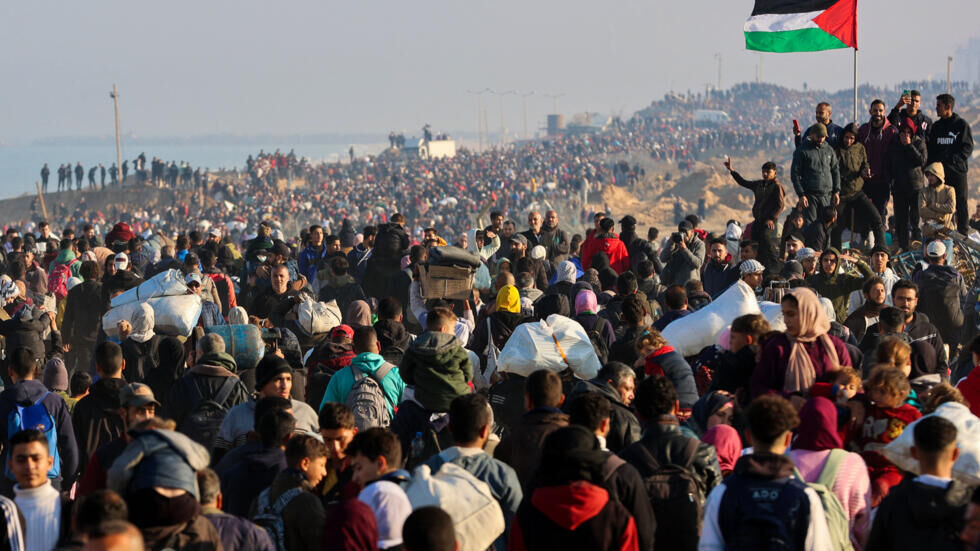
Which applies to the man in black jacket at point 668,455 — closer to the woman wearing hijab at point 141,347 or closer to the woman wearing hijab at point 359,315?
the woman wearing hijab at point 359,315

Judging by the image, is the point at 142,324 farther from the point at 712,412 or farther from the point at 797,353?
the point at 797,353

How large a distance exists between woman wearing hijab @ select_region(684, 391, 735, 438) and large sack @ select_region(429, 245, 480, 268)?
4276 mm

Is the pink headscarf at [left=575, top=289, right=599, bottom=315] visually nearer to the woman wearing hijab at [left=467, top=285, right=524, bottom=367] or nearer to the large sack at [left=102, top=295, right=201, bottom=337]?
the woman wearing hijab at [left=467, top=285, right=524, bottom=367]

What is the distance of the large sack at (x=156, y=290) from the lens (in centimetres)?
885

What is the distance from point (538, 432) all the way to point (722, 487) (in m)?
1.25

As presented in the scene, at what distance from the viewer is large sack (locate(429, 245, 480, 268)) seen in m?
9.97

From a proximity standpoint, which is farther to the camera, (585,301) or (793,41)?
(793,41)

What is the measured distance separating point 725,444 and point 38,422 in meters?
3.73

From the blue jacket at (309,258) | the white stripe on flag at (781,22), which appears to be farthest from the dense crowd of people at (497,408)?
the white stripe on flag at (781,22)

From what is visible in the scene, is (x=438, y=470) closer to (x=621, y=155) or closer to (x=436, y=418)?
(x=436, y=418)

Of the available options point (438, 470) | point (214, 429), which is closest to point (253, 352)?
point (214, 429)

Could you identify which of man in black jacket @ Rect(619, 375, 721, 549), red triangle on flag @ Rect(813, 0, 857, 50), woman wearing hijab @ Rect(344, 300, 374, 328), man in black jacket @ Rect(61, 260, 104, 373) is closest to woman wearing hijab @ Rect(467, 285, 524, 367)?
woman wearing hijab @ Rect(344, 300, 374, 328)

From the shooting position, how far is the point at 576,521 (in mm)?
4219

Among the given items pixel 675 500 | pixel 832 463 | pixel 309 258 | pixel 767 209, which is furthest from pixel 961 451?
pixel 309 258
